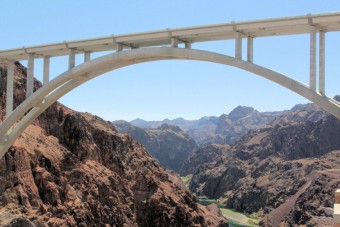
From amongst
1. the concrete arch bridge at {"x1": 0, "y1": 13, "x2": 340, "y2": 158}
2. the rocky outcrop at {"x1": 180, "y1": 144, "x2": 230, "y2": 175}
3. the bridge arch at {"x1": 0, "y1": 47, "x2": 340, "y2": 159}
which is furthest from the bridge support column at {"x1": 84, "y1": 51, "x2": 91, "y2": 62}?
the rocky outcrop at {"x1": 180, "y1": 144, "x2": 230, "y2": 175}

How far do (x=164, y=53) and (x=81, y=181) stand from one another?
2556 centimetres

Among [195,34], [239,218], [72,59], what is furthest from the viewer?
[239,218]

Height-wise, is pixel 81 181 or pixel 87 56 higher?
pixel 87 56

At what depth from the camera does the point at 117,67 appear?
2255 cm

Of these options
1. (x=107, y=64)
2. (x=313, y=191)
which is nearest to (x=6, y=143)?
(x=107, y=64)

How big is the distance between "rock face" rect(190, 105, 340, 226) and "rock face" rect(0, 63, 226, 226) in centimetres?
3069

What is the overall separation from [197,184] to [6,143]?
123 meters

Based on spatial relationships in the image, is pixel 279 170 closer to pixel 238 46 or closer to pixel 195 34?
pixel 195 34

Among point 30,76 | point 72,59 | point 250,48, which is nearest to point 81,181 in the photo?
point 30,76

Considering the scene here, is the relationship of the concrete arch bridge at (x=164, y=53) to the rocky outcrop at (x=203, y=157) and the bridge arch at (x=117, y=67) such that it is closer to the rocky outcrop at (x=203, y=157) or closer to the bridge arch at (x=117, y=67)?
the bridge arch at (x=117, y=67)

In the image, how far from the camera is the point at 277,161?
125 m

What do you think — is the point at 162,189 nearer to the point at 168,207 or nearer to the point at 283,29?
the point at 168,207

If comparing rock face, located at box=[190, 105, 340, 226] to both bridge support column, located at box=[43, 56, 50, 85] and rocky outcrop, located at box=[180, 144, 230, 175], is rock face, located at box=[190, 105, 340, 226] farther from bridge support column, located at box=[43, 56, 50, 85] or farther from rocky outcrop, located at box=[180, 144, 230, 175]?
bridge support column, located at box=[43, 56, 50, 85]

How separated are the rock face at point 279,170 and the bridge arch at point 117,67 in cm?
6042
